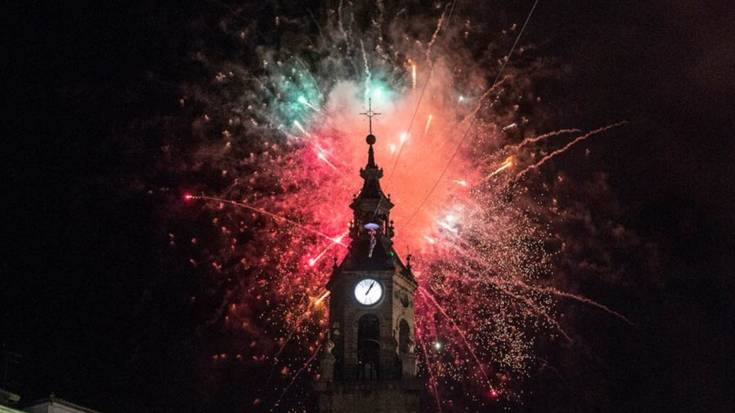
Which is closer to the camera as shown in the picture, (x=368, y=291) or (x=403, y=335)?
(x=368, y=291)

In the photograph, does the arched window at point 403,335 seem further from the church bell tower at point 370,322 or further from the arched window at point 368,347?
the arched window at point 368,347

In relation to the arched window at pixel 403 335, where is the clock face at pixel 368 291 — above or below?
above

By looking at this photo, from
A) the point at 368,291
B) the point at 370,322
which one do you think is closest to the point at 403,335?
the point at 370,322

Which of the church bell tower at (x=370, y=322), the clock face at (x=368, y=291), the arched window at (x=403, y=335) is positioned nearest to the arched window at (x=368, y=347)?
the church bell tower at (x=370, y=322)

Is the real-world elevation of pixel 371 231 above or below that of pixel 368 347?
above

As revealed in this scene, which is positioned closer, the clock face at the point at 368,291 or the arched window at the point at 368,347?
the arched window at the point at 368,347

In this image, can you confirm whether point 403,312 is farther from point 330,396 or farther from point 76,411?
A: point 76,411

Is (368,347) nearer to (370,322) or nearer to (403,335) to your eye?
(370,322)
